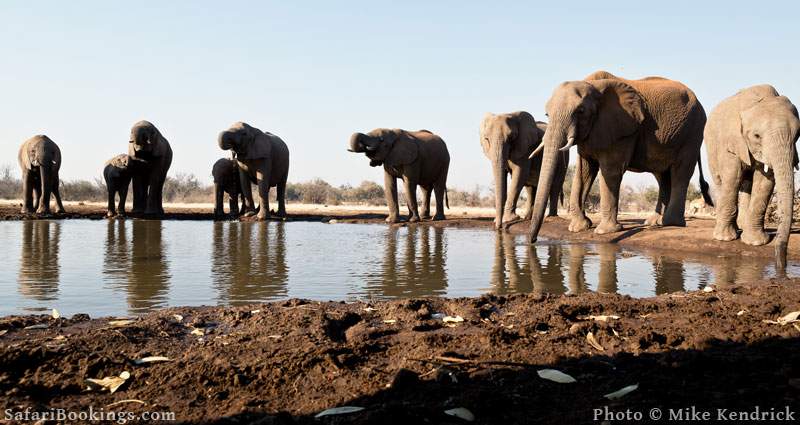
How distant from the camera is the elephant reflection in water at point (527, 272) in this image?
654 centimetres

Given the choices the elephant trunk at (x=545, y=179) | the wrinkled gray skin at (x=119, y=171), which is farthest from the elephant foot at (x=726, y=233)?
the wrinkled gray skin at (x=119, y=171)

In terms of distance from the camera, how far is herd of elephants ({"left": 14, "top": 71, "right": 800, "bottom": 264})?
9188 mm

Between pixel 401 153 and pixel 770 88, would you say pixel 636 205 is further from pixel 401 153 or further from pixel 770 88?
pixel 770 88

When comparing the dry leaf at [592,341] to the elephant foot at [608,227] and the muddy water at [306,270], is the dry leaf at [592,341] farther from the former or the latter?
the elephant foot at [608,227]

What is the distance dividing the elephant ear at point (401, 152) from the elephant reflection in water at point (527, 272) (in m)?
8.47

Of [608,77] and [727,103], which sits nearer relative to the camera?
[727,103]

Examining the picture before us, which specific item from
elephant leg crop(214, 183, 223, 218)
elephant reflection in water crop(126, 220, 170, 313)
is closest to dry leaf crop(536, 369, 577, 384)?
elephant reflection in water crop(126, 220, 170, 313)

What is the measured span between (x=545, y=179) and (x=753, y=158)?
9.84 ft

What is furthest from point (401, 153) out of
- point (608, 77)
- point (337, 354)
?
point (337, 354)

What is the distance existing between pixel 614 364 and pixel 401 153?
16.0 m

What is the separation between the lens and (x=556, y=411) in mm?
2574

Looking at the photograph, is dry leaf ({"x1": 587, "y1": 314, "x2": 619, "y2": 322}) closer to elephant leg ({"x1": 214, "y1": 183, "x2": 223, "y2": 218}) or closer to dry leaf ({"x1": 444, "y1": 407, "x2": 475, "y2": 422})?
dry leaf ({"x1": 444, "y1": 407, "x2": 475, "y2": 422})

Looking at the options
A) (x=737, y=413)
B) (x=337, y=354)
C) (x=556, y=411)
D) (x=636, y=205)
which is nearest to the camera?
(x=737, y=413)

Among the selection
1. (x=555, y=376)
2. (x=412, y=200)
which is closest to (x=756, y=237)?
(x=555, y=376)
